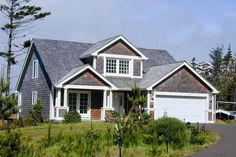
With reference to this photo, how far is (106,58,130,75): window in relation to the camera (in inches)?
1677

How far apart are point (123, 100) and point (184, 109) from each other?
4.83 metres

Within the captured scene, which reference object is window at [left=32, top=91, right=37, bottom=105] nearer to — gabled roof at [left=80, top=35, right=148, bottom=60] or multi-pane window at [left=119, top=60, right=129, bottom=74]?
gabled roof at [left=80, top=35, right=148, bottom=60]

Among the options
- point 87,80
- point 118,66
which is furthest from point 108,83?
point 118,66

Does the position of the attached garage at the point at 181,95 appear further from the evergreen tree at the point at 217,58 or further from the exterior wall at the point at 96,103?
the evergreen tree at the point at 217,58

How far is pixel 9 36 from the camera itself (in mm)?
50812

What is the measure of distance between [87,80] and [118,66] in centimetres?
403

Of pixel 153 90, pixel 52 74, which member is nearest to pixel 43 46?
pixel 52 74

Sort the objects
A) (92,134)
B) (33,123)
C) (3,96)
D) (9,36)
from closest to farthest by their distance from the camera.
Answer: (92,134) < (3,96) < (33,123) < (9,36)

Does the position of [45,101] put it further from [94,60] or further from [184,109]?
[184,109]

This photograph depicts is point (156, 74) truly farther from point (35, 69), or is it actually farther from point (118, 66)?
point (35, 69)

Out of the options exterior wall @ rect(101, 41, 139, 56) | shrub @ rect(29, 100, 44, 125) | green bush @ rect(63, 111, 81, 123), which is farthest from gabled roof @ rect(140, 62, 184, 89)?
shrub @ rect(29, 100, 44, 125)

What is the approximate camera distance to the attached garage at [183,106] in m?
41.4

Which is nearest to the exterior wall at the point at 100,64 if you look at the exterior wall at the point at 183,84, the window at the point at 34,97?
the exterior wall at the point at 183,84

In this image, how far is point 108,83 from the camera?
39875 millimetres
